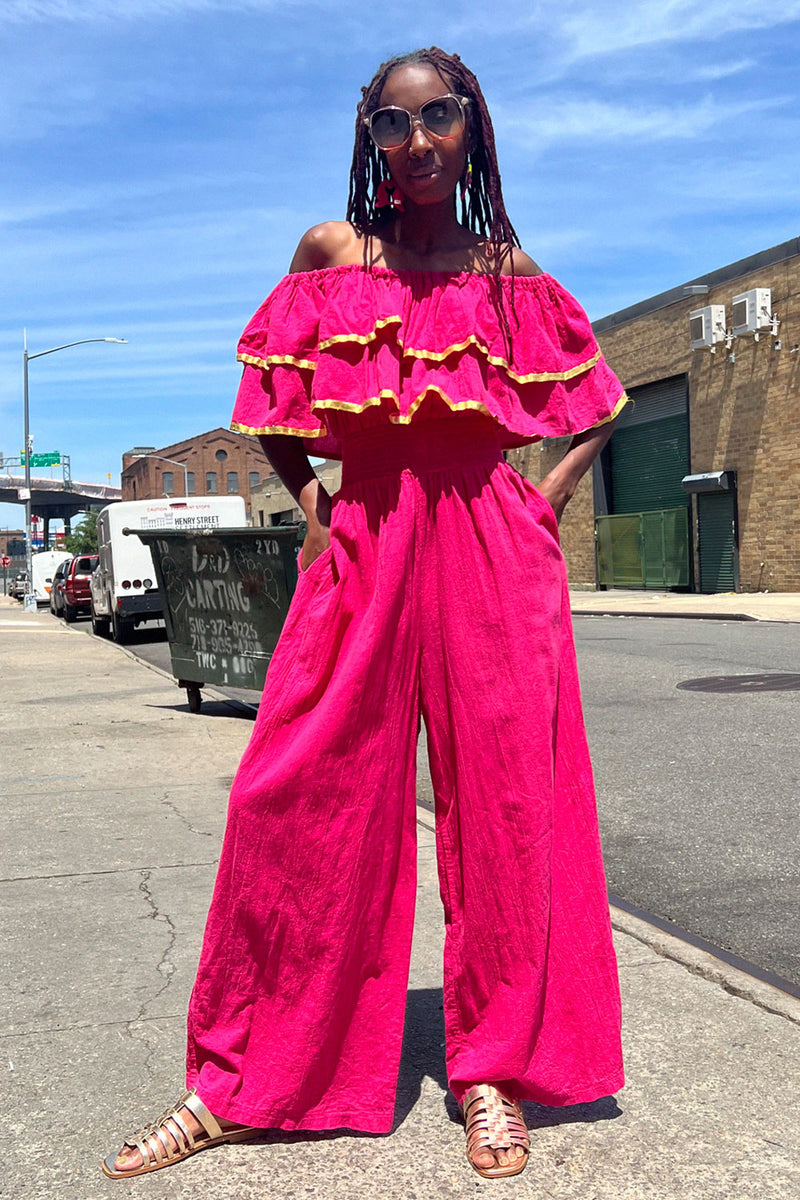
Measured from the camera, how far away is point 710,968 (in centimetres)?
332

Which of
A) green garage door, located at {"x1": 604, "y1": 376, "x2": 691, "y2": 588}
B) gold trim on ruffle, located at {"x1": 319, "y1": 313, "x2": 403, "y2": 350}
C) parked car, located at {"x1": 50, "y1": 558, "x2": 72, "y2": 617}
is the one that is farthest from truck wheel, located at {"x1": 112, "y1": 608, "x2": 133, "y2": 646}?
gold trim on ruffle, located at {"x1": 319, "y1": 313, "x2": 403, "y2": 350}

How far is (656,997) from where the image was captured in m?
3.12

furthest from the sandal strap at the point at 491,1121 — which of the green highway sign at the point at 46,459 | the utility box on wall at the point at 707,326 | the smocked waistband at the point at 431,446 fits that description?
the green highway sign at the point at 46,459

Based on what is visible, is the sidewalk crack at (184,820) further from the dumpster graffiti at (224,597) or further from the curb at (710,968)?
the dumpster graffiti at (224,597)

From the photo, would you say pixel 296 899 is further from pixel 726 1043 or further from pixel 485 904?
pixel 726 1043

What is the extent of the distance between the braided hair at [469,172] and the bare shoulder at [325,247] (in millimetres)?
43

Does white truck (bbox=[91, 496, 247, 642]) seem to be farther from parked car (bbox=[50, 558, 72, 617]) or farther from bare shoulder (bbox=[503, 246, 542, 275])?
bare shoulder (bbox=[503, 246, 542, 275])

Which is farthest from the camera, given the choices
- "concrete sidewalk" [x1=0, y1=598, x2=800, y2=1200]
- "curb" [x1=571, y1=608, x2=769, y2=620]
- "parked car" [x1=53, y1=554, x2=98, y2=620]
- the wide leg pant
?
"parked car" [x1=53, y1=554, x2=98, y2=620]

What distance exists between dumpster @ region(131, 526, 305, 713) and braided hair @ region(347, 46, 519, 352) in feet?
18.1

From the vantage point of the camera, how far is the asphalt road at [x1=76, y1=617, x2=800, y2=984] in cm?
406

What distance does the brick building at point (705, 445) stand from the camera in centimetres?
2594

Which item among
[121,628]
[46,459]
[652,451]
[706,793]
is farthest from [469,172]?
[46,459]

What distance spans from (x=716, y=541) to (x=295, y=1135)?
88.4 ft

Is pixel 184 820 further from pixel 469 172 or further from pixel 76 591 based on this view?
pixel 76 591
